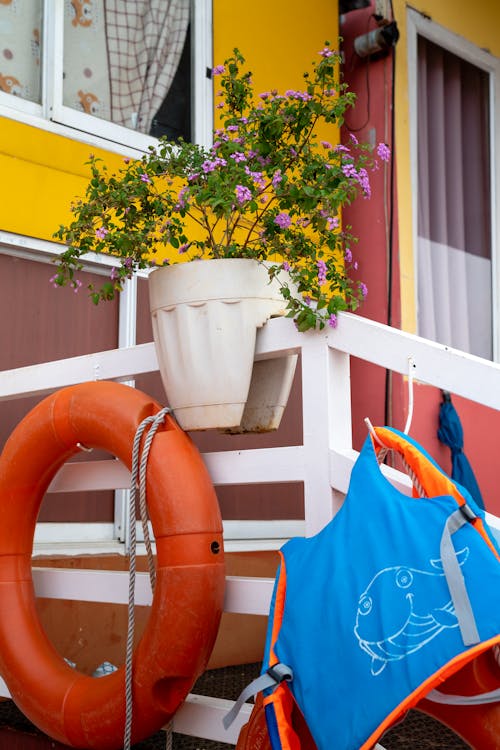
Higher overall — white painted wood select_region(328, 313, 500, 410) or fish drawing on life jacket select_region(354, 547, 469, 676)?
white painted wood select_region(328, 313, 500, 410)

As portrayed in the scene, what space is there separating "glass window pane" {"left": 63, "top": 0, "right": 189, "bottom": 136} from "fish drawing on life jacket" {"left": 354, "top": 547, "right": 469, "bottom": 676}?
7.81 ft

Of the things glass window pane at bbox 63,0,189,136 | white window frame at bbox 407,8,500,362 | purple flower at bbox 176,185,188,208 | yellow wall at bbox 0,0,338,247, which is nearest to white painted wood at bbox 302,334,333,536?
purple flower at bbox 176,185,188,208

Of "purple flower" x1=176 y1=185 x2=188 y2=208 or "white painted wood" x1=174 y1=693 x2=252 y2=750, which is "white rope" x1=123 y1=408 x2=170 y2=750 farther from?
"purple flower" x1=176 y1=185 x2=188 y2=208

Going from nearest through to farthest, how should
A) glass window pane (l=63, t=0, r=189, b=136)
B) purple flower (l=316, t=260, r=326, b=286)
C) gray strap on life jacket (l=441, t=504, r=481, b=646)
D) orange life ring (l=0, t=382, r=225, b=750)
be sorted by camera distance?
1. gray strap on life jacket (l=441, t=504, r=481, b=646)
2. orange life ring (l=0, t=382, r=225, b=750)
3. purple flower (l=316, t=260, r=326, b=286)
4. glass window pane (l=63, t=0, r=189, b=136)

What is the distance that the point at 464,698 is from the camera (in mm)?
1273

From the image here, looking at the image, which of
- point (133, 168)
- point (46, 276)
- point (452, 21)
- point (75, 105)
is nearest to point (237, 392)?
point (133, 168)

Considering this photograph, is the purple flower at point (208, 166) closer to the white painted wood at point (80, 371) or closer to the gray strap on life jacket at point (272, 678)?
the white painted wood at point (80, 371)

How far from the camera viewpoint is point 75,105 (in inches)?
124

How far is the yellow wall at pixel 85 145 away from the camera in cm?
288

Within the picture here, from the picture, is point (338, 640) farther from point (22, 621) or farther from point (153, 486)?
point (22, 621)

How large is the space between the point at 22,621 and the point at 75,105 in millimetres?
1893

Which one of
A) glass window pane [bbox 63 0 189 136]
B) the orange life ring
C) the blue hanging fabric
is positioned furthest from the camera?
the blue hanging fabric

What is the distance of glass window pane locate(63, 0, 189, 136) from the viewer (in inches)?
125

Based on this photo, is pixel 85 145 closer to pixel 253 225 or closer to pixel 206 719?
pixel 253 225
